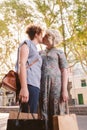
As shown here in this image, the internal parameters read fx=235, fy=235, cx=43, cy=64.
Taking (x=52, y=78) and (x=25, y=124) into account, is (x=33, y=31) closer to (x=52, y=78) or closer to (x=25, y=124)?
(x=52, y=78)

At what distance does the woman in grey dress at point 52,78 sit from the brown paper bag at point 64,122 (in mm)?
384

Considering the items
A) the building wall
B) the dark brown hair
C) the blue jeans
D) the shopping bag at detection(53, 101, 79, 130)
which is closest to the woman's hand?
the blue jeans

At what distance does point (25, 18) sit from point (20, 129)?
542 inches

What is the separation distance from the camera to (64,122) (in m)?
1.94

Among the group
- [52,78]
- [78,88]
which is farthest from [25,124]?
[78,88]

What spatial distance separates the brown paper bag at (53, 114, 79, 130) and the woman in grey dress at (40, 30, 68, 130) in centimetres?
38

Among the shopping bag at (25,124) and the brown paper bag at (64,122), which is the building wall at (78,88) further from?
the shopping bag at (25,124)

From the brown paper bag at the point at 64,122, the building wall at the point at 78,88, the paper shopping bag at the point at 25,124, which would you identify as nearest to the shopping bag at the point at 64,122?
the brown paper bag at the point at 64,122

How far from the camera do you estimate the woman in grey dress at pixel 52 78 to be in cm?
248

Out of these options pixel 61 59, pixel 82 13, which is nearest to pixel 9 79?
pixel 61 59

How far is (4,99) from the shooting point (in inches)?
Answer: 1727

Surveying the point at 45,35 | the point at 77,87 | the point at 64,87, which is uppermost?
the point at 77,87

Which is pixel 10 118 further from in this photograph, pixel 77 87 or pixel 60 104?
pixel 77 87

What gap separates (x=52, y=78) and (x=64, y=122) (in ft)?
2.23
